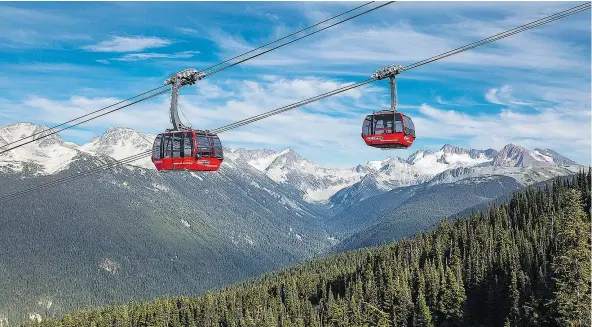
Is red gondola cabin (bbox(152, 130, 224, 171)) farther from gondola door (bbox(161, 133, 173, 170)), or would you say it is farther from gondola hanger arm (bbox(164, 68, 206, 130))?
gondola hanger arm (bbox(164, 68, 206, 130))

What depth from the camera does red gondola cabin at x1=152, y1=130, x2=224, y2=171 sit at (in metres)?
50.4

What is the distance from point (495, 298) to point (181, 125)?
143m

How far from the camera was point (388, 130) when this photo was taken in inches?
2130

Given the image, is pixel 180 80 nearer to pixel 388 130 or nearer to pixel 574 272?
pixel 388 130

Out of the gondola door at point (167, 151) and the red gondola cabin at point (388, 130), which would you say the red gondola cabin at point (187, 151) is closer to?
the gondola door at point (167, 151)

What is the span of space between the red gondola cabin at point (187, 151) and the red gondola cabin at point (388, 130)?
45.0ft

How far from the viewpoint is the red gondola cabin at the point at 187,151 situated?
5044cm

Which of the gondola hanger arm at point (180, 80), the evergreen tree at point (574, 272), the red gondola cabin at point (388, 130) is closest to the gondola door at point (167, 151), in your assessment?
the gondola hanger arm at point (180, 80)

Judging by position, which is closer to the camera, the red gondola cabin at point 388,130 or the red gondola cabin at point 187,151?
the red gondola cabin at point 187,151

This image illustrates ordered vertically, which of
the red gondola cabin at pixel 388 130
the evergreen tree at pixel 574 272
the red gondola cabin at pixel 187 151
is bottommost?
the evergreen tree at pixel 574 272

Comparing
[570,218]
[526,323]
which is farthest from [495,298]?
[570,218]

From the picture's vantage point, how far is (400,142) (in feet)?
176

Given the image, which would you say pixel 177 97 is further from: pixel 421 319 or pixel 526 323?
pixel 421 319

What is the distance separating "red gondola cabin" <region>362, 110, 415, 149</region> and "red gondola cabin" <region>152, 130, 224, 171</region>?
13.7m
